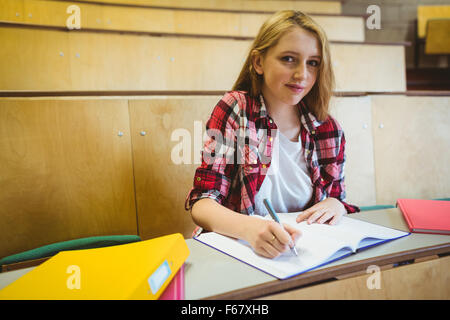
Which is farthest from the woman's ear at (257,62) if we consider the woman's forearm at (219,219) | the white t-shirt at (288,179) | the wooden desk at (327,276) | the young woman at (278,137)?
the wooden desk at (327,276)

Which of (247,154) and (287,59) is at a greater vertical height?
(287,59)

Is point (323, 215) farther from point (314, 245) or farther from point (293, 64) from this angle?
point (293, 64)

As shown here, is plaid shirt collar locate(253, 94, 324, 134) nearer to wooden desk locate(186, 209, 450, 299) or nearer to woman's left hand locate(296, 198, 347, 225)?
woman's left hand locate(296, 198, 347, 225)

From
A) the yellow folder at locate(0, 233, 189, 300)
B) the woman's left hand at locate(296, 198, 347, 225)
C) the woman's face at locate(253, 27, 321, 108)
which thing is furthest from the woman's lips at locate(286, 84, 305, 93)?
the yellow folder at locate(0, 233, 189, 300)

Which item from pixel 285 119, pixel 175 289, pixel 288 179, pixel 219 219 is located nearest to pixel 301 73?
pixel 285 119

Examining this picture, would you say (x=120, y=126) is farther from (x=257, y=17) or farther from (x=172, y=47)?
(x=257, y=17)

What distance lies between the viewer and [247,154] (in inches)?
24.3

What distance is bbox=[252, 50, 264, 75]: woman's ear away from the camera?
64cm

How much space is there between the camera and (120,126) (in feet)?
2.57

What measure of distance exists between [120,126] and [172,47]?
73 cm

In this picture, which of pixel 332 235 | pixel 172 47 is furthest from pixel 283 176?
pixel 172 47

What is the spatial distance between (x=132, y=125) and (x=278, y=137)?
1.35 feet

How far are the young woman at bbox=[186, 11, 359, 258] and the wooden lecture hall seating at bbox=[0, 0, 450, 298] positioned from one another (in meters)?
0.24

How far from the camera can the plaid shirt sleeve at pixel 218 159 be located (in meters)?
0.55
